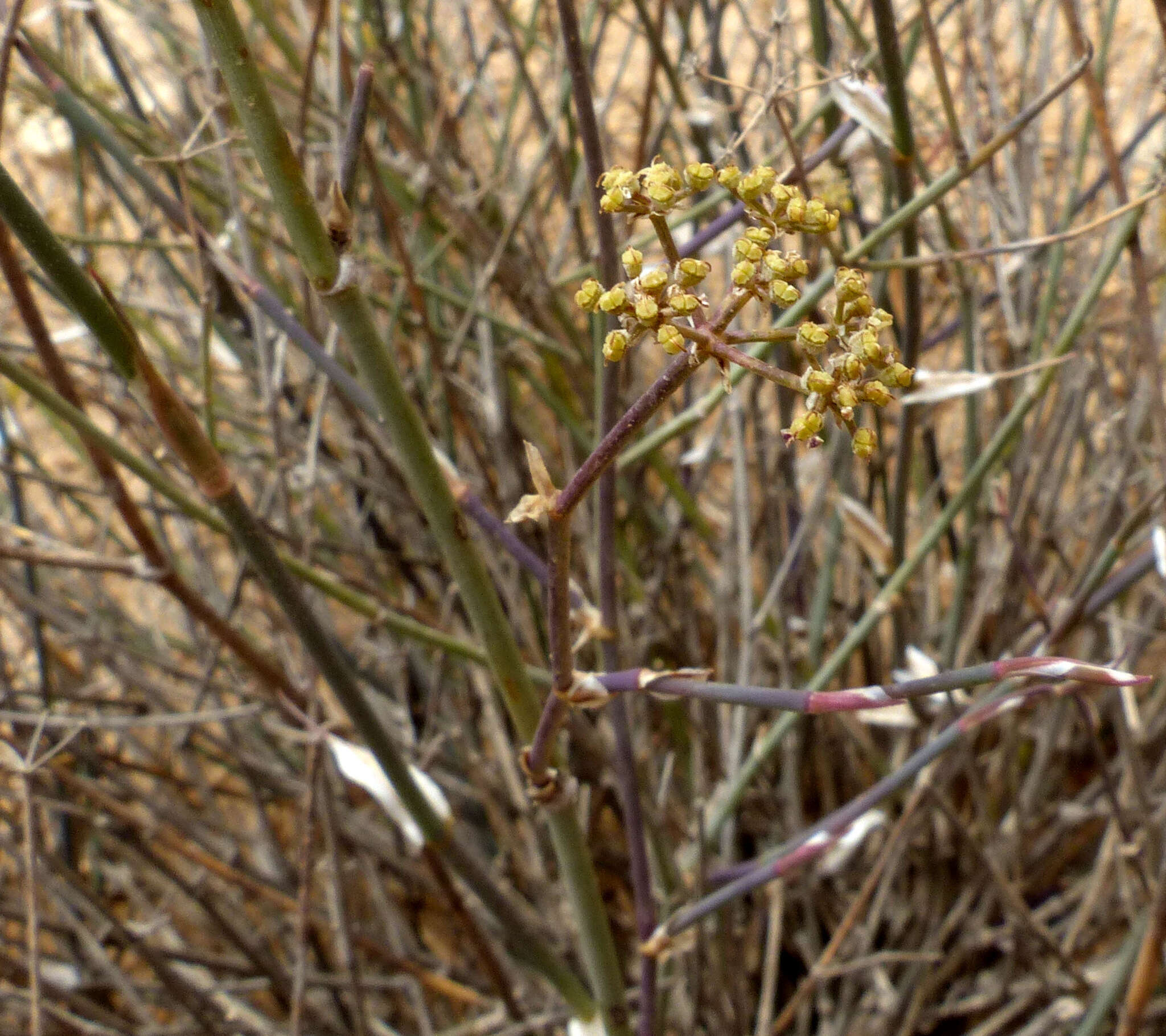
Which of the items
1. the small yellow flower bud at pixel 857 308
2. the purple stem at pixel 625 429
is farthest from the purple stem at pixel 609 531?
the small yellow flower bud at pixel 857 308

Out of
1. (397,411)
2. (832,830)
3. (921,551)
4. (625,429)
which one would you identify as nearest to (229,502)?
(397,411)

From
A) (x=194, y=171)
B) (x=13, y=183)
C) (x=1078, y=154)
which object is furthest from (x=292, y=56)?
(x=1078, y=154)

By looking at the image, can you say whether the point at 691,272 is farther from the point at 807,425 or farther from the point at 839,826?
the point at 839,826

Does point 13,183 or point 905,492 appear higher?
point 13,183

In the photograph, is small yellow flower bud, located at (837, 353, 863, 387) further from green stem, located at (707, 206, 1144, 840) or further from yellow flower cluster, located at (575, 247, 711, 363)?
green stem, located at (707, 206, 1144, 840)

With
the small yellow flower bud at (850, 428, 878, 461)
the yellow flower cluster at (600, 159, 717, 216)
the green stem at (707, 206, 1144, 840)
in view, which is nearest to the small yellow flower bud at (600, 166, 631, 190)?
the yellow flower cluster at (600, 159, 717, 216)

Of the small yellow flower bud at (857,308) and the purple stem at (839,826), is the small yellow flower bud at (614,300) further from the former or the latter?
the purple stem at (839,826)

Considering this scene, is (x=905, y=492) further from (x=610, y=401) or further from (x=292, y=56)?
(x=292, y=56)
